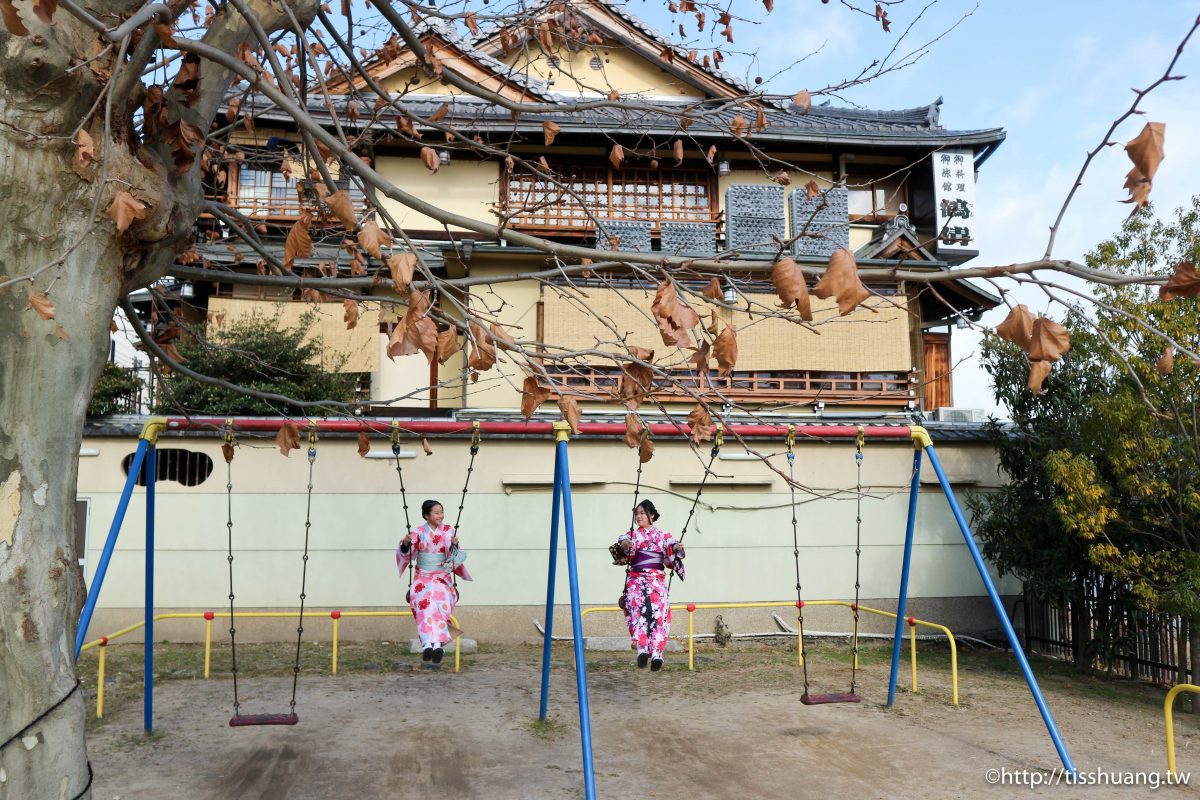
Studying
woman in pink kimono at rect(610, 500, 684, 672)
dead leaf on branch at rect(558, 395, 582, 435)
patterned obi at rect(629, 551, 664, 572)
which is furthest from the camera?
patterned obi at rect(629, 551, 664, 572)

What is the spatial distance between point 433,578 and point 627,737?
220 centimetres

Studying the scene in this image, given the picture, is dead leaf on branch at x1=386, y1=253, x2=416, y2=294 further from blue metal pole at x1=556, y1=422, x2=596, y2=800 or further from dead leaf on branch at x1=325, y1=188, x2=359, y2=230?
blue metal pole at x1=556, y1=422, x2=596, y2=800

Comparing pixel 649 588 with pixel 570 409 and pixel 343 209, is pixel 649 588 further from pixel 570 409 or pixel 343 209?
pixel 343 209

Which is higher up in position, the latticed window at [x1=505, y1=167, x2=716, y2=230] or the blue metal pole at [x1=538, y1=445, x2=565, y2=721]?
the latticed window at [x1=505, y1=167, x2=716, y2=230]

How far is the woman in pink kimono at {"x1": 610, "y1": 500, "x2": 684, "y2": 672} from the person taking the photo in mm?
8203

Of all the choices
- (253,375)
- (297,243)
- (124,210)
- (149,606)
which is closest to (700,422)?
(297,243)

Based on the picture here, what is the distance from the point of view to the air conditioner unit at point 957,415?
13984 millimetres

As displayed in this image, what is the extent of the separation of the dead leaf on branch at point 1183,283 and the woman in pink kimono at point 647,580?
241 inches

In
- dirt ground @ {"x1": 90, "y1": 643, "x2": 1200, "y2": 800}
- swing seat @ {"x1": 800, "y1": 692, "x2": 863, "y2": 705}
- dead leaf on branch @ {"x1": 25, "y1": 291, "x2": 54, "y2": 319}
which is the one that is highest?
dead leaf on branch @ {"x1": 25, "y1": 291, "x2": 54, "y2": 319}

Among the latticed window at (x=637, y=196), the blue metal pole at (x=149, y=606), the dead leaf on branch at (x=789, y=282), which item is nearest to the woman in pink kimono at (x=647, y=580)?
the blue metal pole at (x=149, y=606)

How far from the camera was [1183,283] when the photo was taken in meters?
2.26

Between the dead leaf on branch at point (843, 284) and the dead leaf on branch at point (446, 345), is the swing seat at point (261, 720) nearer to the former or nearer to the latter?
the dead leaf on branch at point (446, 345)

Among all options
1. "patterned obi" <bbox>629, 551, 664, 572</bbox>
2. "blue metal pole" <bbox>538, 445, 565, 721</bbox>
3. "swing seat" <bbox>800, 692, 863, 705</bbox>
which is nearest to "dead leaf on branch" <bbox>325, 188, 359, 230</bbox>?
"blue metal pole" <bbox>538, 445, 565, 721</bbox>

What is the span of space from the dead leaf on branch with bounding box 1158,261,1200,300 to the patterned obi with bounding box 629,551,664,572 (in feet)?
20.9
